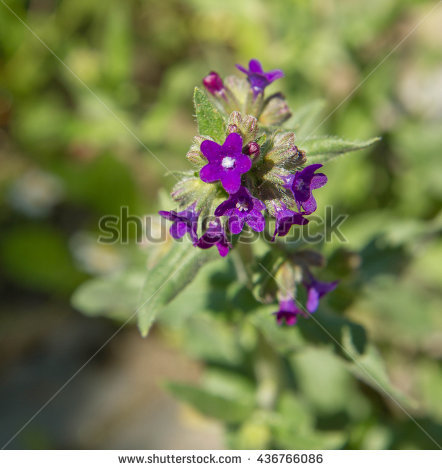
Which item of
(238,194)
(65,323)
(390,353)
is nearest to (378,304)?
(390,353)

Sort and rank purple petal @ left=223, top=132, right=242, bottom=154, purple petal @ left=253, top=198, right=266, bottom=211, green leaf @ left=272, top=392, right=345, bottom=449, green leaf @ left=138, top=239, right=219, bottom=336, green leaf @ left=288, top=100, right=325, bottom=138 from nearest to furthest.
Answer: purple petal @ left=223, top=132, right=242, bottom=154 → purple petal @ left=253, top=198, right=266, bottom=211 → green leaf @ left=138, top=239, right=219, bottom=336 → green leaf @ left=288, top=100, right=325, bottom=138 → green leaf @ left=272, top=392, right=345, bottom=449

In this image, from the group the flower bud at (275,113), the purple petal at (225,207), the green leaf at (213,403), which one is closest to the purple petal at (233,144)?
the purple petal at (225,207)

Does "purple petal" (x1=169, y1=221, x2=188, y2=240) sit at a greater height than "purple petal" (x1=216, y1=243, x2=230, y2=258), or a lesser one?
greater

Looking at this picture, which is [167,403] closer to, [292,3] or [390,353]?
[390,353]

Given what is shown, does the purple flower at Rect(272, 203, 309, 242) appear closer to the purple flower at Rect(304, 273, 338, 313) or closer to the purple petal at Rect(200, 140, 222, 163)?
the purple petal at Rect(200, 140, 222, 163)

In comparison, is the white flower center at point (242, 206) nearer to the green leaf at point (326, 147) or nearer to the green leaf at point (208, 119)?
the green leaf at point (208, 119)

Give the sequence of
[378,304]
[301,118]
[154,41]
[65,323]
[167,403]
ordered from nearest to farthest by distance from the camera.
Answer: [301,118] → [378,304] → [167,403] → [65,323] → [154,41]

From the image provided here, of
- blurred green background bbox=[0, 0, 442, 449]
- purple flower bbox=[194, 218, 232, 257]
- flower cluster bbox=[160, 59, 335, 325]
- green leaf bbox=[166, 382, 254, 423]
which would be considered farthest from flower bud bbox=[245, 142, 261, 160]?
green leaf bbox=[166, 382, 254, 423]
